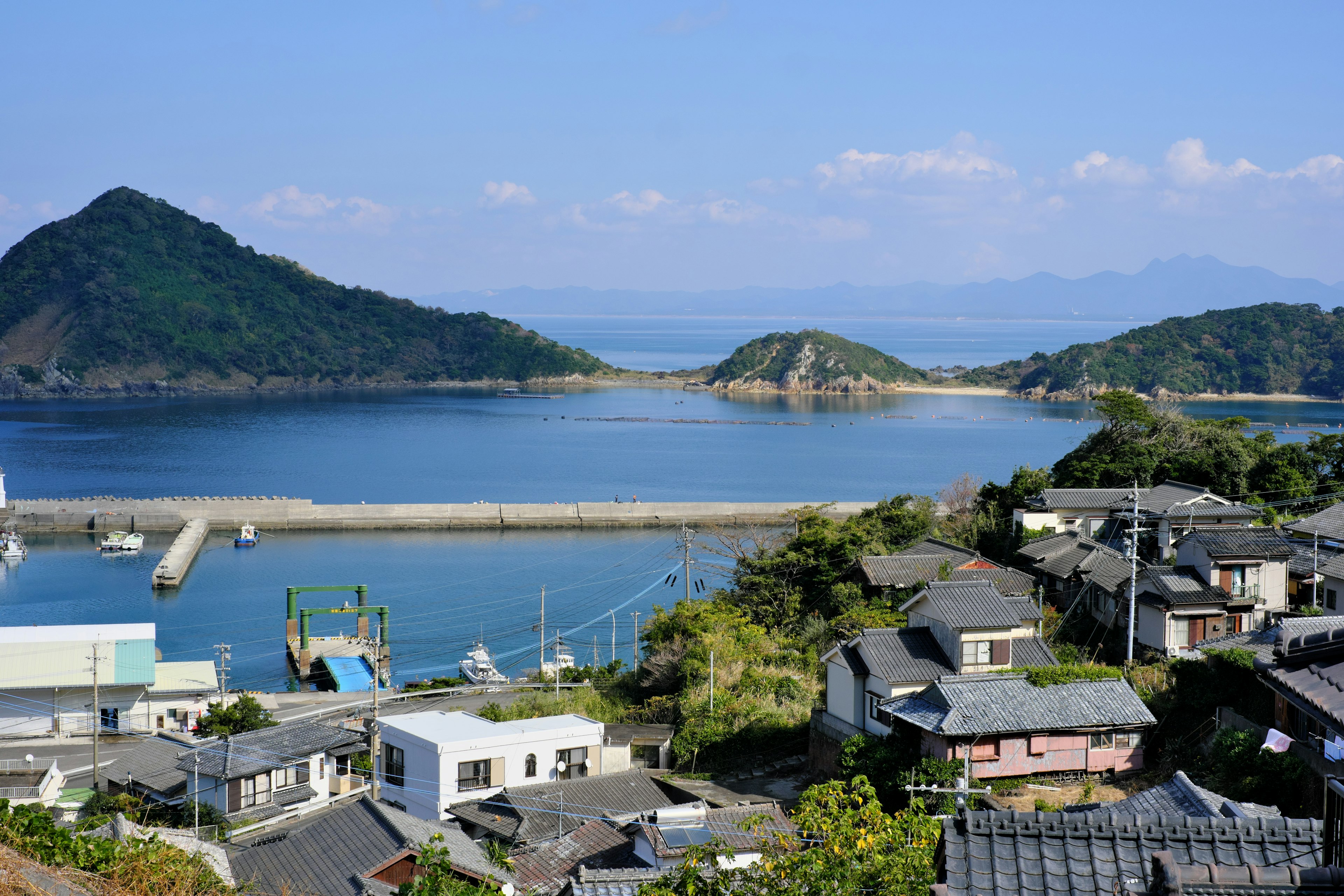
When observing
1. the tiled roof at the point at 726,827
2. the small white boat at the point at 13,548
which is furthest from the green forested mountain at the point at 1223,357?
the tiled roof at the point at 726,827

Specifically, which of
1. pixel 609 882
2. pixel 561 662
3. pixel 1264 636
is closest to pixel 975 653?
pixel 1264 636

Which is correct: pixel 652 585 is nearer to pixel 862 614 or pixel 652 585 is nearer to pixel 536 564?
pixel 536 564

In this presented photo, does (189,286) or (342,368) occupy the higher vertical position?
(189,286)

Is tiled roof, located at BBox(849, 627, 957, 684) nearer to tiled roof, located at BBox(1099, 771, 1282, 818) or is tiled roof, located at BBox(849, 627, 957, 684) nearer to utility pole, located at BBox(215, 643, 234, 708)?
tiled roof, located at BBox(1099, 771, 1282, 818)

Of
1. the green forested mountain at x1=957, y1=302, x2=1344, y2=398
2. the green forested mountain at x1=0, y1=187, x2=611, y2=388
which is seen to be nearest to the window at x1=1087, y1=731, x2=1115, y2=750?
the green forested mountain at x1=957, y1=302, x2=1344, y2=398

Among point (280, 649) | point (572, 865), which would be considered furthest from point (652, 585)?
point (572, 865)

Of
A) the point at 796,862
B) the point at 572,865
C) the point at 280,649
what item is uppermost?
the point at 796,862
